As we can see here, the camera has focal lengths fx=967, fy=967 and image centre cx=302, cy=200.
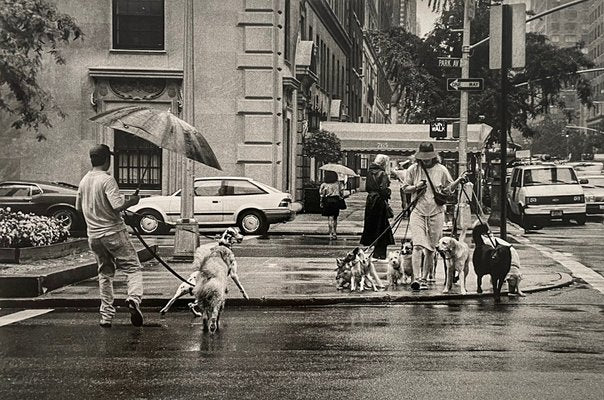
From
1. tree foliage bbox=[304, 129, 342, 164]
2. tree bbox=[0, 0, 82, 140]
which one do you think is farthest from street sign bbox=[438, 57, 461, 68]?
tree foliage bbox=[304, 129, 342, 164]

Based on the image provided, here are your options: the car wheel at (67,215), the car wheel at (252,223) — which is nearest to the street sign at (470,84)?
the car wheel at (252,223)

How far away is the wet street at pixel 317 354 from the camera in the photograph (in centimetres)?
705

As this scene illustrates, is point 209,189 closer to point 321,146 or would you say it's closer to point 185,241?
point 185,241

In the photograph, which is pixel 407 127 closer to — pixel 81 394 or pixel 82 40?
pixel 82 40

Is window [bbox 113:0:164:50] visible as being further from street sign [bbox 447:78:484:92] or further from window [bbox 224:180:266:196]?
street sign [bbox 447:78:484:92]

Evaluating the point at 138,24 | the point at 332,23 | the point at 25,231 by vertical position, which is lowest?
the point at 25,231

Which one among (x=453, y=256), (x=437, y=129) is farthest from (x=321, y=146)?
(x=453, y=256)

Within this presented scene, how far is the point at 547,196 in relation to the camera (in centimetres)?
2992

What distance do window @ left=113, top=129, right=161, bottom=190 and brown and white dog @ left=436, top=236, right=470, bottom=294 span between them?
1774 cm

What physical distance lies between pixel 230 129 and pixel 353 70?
36.7m

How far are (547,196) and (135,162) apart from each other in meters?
12.8

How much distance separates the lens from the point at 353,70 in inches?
2576

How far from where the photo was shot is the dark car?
2447 centimetres

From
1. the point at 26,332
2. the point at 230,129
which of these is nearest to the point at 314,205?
the point at 230,129
